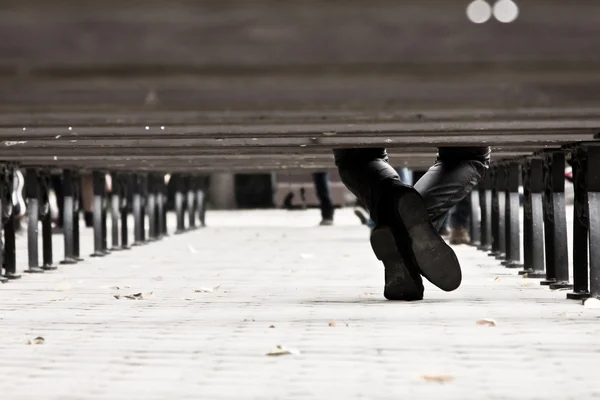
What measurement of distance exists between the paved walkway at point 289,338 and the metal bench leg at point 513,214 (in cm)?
27

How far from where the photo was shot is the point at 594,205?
4.36 m

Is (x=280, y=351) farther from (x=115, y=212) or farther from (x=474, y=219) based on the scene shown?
(x=115, y=212)

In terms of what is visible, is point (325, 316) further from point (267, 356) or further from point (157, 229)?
point (157, 229)

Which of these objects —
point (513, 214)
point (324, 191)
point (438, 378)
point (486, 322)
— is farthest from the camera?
point (324, 191)

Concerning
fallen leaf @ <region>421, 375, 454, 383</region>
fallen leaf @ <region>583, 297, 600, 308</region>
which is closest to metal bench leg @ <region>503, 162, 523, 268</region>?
fallen leaf @ <region>583, 297, 600, 308</region>

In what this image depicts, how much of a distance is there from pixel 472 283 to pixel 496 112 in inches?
125

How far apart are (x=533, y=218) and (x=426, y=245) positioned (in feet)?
5.43

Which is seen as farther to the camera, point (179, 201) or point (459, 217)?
point (179, 201)

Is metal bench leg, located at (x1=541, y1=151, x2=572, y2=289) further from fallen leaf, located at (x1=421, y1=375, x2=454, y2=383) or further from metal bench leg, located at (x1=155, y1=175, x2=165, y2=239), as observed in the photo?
metal bench leg, located at (x1=155, y1=175, x2=165, y2=239)

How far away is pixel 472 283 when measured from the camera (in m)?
5.57

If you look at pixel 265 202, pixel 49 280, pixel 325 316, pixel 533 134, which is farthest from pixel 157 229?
pixel 265 202

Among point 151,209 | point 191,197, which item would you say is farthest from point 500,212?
point 191,197

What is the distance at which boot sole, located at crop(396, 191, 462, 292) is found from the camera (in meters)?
4.28

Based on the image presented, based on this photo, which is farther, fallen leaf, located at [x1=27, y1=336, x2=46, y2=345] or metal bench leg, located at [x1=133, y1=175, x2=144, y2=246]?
metal bench leg, located at [x1=133, y1=175, x2=144, y2=246]
